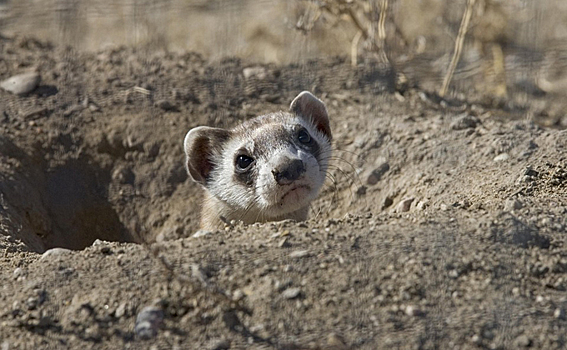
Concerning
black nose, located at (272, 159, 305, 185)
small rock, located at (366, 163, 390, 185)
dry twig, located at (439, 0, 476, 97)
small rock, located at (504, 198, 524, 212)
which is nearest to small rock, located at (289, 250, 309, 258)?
small rock, located at (504, 198, 524, 212)

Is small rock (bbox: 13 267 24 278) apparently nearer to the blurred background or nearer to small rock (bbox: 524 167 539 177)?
small rock (bbox: 524 167 539 177)

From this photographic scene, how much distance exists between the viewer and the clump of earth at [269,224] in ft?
9.30

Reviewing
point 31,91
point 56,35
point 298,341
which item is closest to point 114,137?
point 31,91

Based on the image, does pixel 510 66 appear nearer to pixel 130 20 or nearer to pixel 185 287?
pixel 130 20

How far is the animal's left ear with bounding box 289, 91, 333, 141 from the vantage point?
16.3 feet

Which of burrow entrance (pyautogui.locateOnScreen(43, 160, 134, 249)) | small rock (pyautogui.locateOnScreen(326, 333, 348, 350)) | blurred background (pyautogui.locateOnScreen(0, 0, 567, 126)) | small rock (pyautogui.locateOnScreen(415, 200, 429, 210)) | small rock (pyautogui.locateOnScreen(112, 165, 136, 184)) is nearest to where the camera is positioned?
small rock (pyautogui.locateOnScreen(326, 333, 348, 350))

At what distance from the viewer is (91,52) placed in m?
6.32

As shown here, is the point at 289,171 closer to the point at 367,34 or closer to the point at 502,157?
the point at 502,157

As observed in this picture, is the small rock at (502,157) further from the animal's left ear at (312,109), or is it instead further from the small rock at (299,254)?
the small rock at (299,254)

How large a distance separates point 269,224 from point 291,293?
682mm

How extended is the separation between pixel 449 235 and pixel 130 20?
5.29m

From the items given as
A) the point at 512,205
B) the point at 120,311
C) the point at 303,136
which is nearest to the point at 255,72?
the point at 303,136

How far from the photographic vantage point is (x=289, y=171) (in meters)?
4.19

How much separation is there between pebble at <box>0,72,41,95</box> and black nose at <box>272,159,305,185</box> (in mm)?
2468
